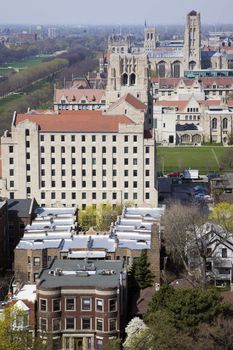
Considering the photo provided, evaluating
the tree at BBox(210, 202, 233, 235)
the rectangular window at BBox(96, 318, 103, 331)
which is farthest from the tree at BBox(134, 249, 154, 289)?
the tree at BBox(210, 202, 233, 235)

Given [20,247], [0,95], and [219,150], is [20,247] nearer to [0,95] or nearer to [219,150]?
[219,150]

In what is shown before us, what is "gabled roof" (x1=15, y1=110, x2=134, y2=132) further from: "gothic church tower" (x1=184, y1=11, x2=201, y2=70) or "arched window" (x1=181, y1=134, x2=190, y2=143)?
"gothic church tower" (x1=184, y1=11, x2=201, y2=70)

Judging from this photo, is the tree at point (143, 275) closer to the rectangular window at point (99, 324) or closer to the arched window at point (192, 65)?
the rectangular window at point (99, 324)

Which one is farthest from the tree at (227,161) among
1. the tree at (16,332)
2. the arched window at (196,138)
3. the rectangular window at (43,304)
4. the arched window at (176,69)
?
the arched window at (176,69)

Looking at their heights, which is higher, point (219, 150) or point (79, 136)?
point (79, 136)

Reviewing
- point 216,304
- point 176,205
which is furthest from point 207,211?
point 216,304

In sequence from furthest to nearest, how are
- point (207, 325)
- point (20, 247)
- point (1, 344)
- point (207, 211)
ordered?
point (207, 211) → point (20, 247) → point (207, 325) → point (1, 344)

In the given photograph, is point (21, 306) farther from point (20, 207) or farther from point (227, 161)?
point (227, 161)
